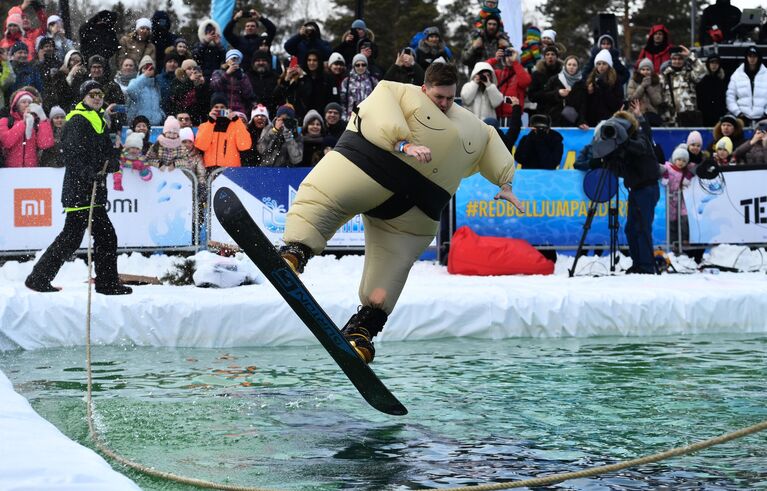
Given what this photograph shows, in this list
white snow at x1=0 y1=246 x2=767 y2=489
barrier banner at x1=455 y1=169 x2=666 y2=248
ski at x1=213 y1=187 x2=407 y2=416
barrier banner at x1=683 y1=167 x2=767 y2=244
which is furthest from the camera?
barrier banner at x1=683 y1=167 x2=767 y2=244

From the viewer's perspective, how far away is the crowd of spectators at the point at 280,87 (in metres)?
13.5

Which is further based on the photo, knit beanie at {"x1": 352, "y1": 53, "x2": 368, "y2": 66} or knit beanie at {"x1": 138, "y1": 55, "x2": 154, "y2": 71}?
knit beanie at {"x1": 352, "y1": 53, "x2": 368, "y2": 66}

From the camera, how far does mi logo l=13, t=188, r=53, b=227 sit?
41.6 ft

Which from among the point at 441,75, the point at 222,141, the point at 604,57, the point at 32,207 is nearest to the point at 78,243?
the point at 32,207

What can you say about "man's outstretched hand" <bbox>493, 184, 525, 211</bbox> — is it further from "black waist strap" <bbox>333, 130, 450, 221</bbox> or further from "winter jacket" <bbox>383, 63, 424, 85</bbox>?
"winter jacket" <bbox>383, 63, 424, 85</bbox>

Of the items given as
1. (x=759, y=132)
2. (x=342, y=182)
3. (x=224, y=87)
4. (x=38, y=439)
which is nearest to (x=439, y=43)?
(x=224, y=87)

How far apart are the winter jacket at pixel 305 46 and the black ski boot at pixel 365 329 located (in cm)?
862

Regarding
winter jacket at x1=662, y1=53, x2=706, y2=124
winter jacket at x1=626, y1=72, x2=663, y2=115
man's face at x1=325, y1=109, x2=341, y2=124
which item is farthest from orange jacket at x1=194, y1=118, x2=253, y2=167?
winter jacket at x1=662, y1=53, x2=706, y2=124

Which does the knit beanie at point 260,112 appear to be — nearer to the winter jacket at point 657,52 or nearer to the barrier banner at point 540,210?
the barrier banner at point 540,210

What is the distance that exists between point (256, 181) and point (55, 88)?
9.33 feet

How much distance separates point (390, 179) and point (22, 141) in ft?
24.7

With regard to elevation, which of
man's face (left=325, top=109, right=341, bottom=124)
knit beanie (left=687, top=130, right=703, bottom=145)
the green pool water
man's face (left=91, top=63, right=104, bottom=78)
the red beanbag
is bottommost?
the green pool water

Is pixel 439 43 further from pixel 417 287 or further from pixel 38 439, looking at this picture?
pixel 38 439

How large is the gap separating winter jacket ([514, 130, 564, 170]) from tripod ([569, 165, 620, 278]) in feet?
1.89
